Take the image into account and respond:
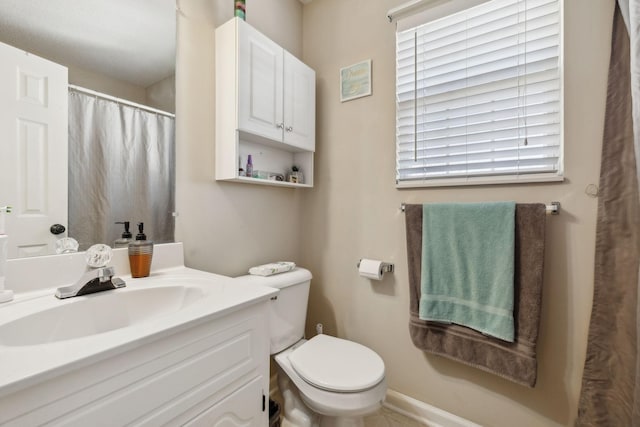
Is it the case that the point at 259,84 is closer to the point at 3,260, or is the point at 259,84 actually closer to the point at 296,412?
the point at 3,260

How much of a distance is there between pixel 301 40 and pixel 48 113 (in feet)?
4.86

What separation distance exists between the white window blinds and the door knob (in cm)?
141

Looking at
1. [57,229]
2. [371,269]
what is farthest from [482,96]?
[57,229]

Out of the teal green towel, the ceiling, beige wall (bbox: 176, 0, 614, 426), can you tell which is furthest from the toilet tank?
the ceiling

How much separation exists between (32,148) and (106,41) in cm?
48

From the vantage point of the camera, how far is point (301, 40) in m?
1.89

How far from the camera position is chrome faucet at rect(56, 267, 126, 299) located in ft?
2.77

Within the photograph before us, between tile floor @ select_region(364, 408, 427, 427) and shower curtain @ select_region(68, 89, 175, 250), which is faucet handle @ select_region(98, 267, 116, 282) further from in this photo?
tile floor @ select_region(364, 408, 427, 427)

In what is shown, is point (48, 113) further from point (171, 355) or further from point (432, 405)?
point (432, 405)

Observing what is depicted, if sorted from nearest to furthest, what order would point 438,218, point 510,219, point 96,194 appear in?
point 96,194
point 510,219
point 438,218

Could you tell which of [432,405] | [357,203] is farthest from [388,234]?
[432,405]

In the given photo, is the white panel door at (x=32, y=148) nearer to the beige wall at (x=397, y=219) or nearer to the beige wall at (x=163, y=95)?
the beige wall at (x=163, y=95)

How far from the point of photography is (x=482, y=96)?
1.31 meters

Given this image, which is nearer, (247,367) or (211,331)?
(211,331)
